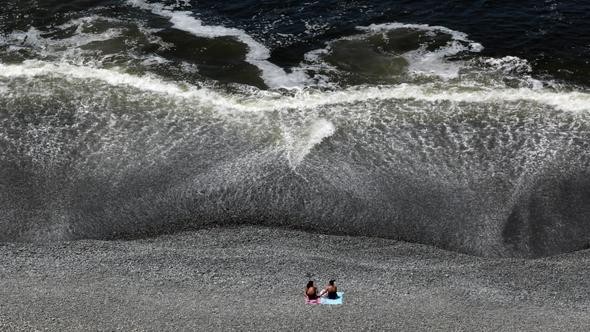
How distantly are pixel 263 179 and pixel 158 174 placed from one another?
5555 mm

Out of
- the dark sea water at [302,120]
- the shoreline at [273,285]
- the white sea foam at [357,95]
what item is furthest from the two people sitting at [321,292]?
the white sea foam at [357,95]

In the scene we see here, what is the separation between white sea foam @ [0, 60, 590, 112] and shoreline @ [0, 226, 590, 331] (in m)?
11.7

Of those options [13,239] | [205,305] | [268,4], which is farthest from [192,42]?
[205,305]

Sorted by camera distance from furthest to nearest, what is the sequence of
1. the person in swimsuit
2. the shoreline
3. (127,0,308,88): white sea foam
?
(127,0,308,88): white sea foam < the person in swimsuit < the shoreline

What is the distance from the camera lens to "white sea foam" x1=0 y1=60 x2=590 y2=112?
38.6m

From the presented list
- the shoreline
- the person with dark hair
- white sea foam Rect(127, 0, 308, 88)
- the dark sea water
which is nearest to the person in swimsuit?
the person with dark hair

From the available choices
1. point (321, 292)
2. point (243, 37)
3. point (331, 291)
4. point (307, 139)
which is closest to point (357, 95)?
point (307, 139)

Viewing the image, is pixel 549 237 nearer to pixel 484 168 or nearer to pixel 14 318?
pixel 484 168

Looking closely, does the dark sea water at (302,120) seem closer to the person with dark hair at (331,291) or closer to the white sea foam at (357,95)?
the white sea foam at (357,95)

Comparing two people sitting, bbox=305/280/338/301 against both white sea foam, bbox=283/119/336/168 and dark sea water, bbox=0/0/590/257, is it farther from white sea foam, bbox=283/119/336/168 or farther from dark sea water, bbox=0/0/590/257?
white sea foam, bbox=283/119/336/168

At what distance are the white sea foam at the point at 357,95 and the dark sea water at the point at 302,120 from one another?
126 millimetres

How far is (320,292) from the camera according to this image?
25.5 metres

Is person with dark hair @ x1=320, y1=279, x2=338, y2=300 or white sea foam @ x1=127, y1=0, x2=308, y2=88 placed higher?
white sea foam @ x1=127, y1=0, x2=308, y2=88

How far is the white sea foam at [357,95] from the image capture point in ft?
127
